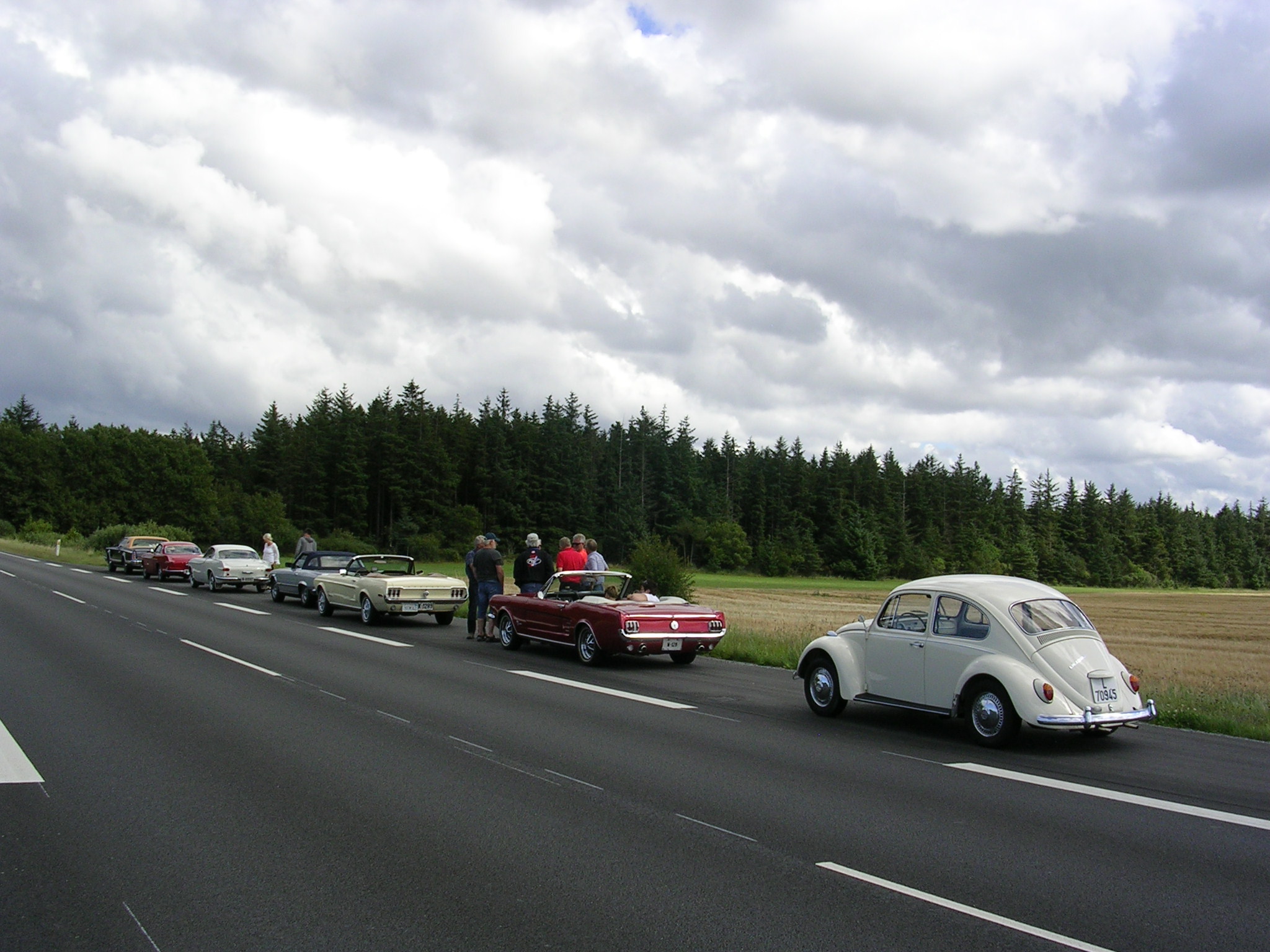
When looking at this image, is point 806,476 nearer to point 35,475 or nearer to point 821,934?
point 35,475

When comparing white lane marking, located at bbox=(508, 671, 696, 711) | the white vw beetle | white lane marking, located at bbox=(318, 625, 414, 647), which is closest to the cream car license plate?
the white vw beetle

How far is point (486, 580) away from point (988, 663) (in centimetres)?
1115

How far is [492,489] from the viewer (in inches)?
4200

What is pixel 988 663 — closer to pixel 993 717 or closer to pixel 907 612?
pixel 993 717

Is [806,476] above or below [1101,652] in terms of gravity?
above

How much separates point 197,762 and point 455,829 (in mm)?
2858

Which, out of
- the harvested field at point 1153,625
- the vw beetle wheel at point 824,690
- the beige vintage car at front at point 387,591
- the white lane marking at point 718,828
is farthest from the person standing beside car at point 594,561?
the white lane marking at point 718,828

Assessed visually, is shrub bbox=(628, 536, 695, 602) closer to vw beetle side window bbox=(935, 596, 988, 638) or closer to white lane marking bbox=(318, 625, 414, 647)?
white lane marking bbox=(318, 625, 414, 647)

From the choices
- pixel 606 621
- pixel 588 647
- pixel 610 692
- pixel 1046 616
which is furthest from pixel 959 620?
pixel 588 647

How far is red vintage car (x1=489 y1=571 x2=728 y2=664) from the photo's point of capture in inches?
563

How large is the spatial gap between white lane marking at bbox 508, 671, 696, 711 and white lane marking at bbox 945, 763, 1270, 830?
3.70 meters

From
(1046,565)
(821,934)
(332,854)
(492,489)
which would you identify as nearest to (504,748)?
(332,854)

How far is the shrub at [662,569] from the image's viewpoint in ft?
96.7

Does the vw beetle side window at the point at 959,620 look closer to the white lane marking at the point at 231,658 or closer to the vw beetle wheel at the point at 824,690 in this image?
the vw beetle wheel at the point at 824,690
